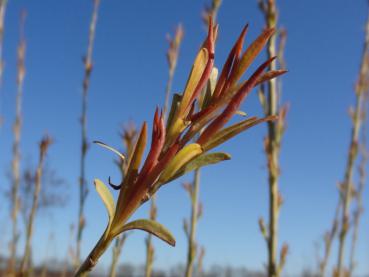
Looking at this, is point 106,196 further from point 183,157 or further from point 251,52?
point 251,52

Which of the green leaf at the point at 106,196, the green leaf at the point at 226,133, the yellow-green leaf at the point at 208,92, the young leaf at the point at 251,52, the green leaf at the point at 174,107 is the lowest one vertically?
the green leaf at the point at 106,196

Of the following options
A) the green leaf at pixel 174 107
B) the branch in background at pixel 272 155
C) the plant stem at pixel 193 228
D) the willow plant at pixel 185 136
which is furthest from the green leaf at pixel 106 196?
the plant stem at pixel 193 228

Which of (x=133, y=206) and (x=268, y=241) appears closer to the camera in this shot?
(x=133, y=206)

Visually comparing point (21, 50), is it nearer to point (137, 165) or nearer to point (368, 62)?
point (368, 62)

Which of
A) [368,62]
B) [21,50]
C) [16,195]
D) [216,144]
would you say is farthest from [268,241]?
[21,50]

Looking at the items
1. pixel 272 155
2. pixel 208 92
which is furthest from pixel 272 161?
pixel 208 92

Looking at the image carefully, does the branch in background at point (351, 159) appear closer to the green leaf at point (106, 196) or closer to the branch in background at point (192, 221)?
the branch in background at point (192, 221)
